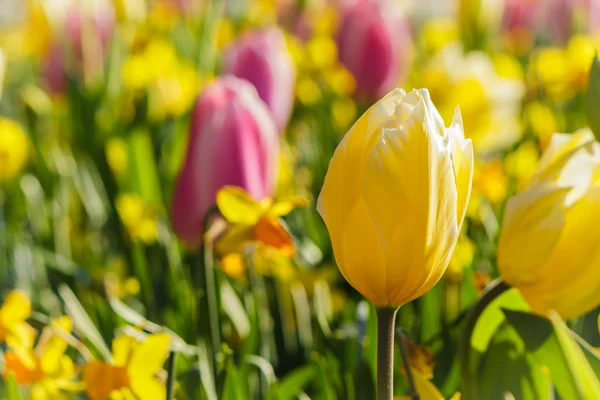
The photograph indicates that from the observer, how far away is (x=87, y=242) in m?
1.29

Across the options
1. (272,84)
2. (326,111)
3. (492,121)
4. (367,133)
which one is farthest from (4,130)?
(367,133)

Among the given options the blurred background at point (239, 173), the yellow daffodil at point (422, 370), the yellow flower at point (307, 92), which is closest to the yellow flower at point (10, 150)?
the blurred background at point (239, 173)

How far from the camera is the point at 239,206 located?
2.16 feet

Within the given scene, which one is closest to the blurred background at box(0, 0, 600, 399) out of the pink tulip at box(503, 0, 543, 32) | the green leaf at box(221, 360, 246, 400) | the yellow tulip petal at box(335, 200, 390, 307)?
the green leaf at box(221, 360, 246, 400)

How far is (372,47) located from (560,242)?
41.0 inches

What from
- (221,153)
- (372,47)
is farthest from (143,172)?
(372,47)

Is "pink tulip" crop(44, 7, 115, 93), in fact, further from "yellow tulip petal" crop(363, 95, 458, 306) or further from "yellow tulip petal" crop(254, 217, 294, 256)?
"yellow tulip petal" crop(363, 95, 458, 306)

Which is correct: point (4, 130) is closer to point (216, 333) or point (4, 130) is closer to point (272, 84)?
point (272, 84)

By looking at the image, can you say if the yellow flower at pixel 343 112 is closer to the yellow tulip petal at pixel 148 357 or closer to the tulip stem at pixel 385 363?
the yellow tulip petal at pixel 148 357

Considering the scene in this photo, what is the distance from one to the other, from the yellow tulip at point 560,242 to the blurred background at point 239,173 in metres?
0.08

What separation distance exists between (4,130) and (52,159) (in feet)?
0.46

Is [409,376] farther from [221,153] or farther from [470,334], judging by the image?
[221,153]

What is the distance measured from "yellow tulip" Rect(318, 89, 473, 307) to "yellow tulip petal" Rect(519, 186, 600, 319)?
0.29 ft

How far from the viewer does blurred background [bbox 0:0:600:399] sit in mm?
694
